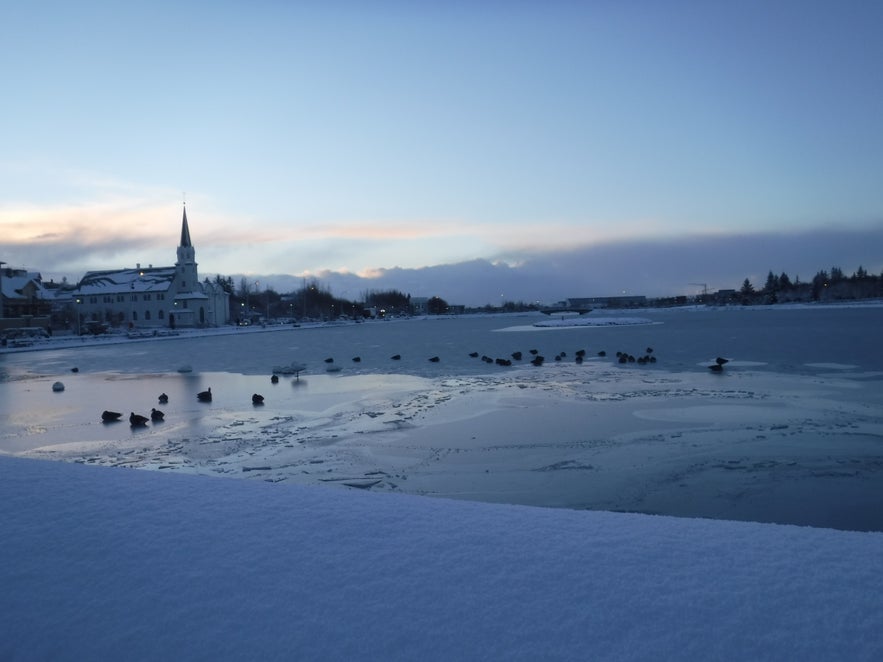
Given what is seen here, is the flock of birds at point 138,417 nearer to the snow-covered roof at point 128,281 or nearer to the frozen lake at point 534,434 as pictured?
the frozen lake at point 534,434

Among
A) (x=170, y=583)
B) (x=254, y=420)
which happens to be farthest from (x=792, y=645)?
(x=254, y=420)

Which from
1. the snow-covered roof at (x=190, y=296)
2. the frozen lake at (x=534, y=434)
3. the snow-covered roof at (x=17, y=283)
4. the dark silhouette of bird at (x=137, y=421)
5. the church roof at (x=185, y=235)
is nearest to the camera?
the frozen lake at (x=534, y=434)

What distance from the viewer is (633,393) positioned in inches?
731

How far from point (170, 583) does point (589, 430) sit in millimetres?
10519

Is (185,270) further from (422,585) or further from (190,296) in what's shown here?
(422,585)

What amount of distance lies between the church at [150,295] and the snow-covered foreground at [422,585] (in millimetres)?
108934

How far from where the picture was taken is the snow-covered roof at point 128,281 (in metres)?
109

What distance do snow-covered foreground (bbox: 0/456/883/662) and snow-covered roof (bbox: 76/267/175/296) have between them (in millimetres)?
114553

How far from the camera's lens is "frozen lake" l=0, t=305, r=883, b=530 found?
8500 millimetres

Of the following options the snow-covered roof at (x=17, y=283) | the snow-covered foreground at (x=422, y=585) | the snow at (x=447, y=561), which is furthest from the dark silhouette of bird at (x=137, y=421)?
the snow-covered roof at (x=17, y=283)

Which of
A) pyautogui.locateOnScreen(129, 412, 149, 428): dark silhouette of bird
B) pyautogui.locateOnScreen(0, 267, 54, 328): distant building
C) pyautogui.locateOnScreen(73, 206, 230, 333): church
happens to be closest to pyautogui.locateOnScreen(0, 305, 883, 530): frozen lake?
pyautogui.locateOnScreen(129, 412, 149, 428): dark silhouette of bird

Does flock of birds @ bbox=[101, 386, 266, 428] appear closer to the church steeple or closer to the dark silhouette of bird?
the dark silhouette of bird

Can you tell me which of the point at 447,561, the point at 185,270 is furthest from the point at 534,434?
the point at 185,270

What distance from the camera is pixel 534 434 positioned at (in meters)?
12.7
